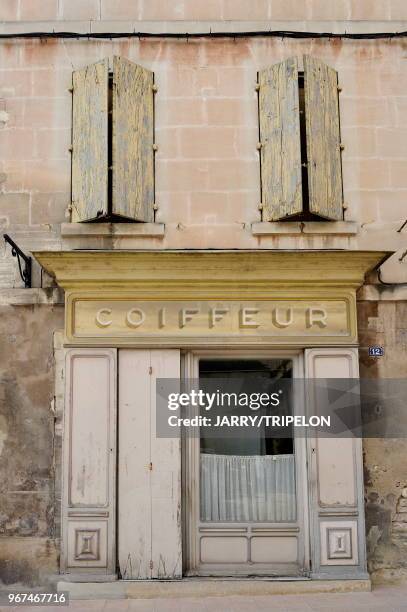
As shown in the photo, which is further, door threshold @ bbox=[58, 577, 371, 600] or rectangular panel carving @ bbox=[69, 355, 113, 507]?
rectangular panel carving @ bbox=[69, 355, 113, 507]

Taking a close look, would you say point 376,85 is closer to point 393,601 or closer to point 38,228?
point 38,228

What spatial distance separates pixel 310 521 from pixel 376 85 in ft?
16.6

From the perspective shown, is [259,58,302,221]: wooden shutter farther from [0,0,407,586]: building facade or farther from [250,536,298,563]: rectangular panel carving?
[250,536,298,563]: rectangular panel carving

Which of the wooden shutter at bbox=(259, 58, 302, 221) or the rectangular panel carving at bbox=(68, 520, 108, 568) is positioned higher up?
the wooden shutter at bbox=(259, 58, 302, 221)

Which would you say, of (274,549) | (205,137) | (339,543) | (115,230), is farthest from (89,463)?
(205,137)

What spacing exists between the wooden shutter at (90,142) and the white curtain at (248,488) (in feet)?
10.2

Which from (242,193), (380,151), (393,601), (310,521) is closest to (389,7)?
(380,151)

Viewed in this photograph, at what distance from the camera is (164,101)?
8602mm

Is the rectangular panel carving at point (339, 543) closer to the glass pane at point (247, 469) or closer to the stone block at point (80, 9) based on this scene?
the glass pane at point (247, 469)

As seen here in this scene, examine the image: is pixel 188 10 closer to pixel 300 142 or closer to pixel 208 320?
pixel 300 142

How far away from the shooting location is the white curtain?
8.03 meters

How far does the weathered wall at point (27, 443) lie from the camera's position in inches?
308

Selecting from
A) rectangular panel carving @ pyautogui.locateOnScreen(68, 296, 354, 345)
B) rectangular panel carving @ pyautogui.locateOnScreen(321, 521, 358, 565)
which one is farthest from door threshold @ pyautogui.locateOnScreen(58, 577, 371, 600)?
rectangular panel carving @ pyautogui.locateOnScreen(68, 296, 354, 345)

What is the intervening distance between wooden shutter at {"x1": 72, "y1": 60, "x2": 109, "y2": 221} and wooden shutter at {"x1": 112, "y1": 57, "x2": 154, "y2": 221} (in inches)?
5.2
